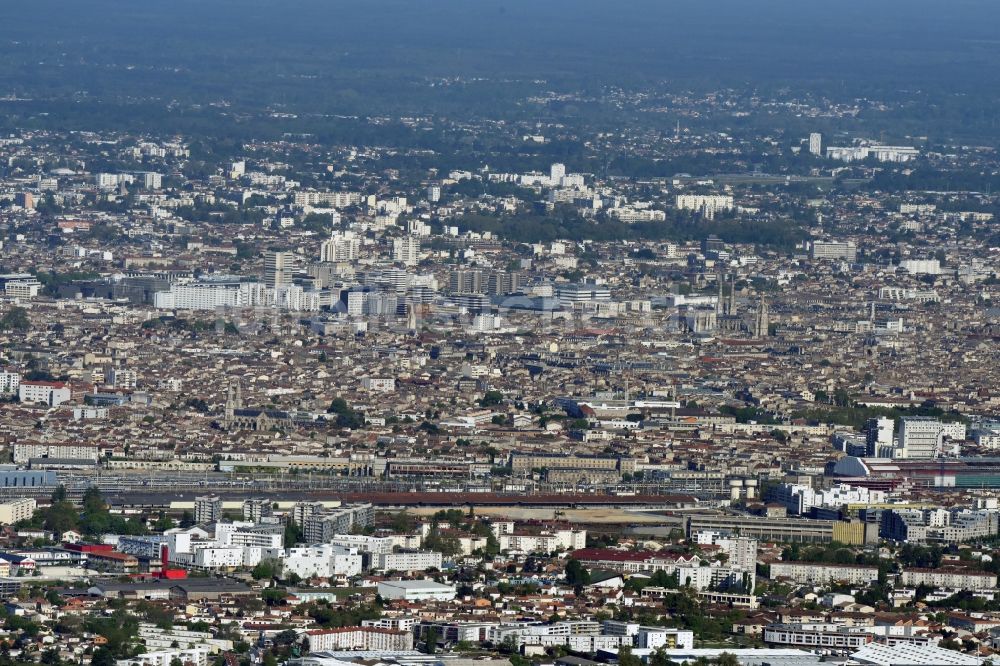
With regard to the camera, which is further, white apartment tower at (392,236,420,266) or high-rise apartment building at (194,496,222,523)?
white apartment tower at (392,236,420,266)

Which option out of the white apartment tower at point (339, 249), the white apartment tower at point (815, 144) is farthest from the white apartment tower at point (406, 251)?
the white apartment tower at point (815, 144)

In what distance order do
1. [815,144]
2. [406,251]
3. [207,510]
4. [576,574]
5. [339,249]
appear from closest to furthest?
[576,574]
[207,510]
[339,249]
[406,251]
[815,144]

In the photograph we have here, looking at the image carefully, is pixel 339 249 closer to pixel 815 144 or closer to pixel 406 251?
pixel 406 251

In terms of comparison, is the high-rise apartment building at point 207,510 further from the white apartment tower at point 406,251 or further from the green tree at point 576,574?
the white apartment tower at point 406,251

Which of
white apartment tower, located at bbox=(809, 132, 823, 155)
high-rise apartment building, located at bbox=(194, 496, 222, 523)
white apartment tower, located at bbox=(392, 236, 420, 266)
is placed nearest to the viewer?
high-rise apartment building, located at bbox=(194, 496, 222, 523)

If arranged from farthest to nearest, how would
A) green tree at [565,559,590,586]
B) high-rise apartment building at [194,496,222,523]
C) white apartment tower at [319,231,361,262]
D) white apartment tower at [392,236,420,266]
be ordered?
Result: white apartment tower at [392,236,420,266]
white apartment tower at [319,231,361,262]
high-rise apartment building at [194,496,222,523]
green tree at [565,559,590,586]

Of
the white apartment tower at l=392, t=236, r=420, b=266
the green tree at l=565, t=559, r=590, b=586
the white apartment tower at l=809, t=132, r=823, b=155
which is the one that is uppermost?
the green tree at l=565, t=559, r=590, b=586

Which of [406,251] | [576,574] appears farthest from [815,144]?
[576,574]

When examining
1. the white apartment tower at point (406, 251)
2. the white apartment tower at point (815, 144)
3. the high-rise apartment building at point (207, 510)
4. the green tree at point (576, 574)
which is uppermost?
the green tree at point (576, 574)

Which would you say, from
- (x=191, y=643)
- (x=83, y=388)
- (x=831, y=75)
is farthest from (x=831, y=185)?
(x=191, y=643)

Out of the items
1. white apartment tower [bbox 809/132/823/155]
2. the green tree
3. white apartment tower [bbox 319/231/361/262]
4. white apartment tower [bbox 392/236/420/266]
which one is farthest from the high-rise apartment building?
white apartment tower [bbox 809/132/823/155]

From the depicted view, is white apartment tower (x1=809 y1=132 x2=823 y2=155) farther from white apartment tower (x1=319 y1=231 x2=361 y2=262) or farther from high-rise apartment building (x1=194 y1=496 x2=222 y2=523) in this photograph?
high-rise apartment building (x1=194 y1=496 x2=222 y2=523)
